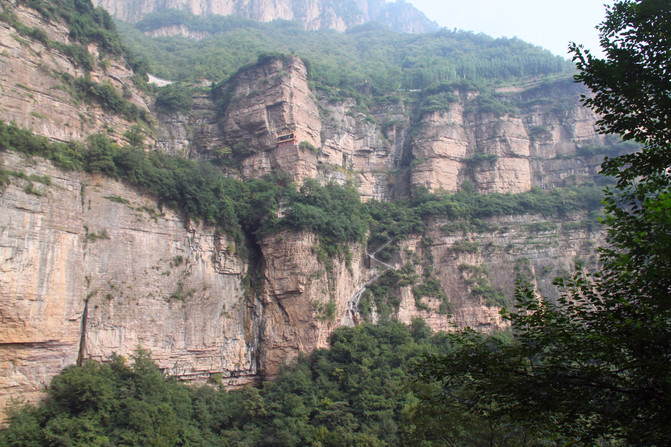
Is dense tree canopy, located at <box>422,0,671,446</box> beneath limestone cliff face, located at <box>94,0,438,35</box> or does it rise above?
beneath

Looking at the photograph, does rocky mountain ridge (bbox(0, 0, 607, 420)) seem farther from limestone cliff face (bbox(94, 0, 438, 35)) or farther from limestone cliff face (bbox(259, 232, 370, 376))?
limestone cliff face (bbox(94, 0, 438, 35))

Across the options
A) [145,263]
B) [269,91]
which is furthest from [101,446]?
[269,91]

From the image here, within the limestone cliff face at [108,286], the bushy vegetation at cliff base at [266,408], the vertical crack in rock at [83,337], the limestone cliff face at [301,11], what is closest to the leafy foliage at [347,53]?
the limestone cliff face at [301,11]

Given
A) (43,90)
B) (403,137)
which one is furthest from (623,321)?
(403,137)

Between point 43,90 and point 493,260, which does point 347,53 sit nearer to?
point 493,260

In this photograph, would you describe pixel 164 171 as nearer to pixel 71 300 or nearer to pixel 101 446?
pixel 71 300

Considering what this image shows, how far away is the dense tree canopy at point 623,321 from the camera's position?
20.8ft

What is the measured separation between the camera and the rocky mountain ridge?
20.3 metres

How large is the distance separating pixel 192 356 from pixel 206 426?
404cm

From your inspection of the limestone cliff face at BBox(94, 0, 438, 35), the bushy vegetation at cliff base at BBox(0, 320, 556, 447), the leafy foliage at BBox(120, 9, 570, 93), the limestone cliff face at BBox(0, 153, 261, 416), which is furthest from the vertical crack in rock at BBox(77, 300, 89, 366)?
the limestone cliff face at BBox(94, 0, 438, 35)

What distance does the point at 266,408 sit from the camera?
23.9 meters

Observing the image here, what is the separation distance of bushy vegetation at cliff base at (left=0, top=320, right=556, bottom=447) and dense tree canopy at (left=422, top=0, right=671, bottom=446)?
6913mm

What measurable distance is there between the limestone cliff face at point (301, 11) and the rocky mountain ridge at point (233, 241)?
126ft

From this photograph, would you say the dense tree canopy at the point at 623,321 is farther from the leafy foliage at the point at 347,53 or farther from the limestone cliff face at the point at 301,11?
the limestone cliff face at the point at 301,11
